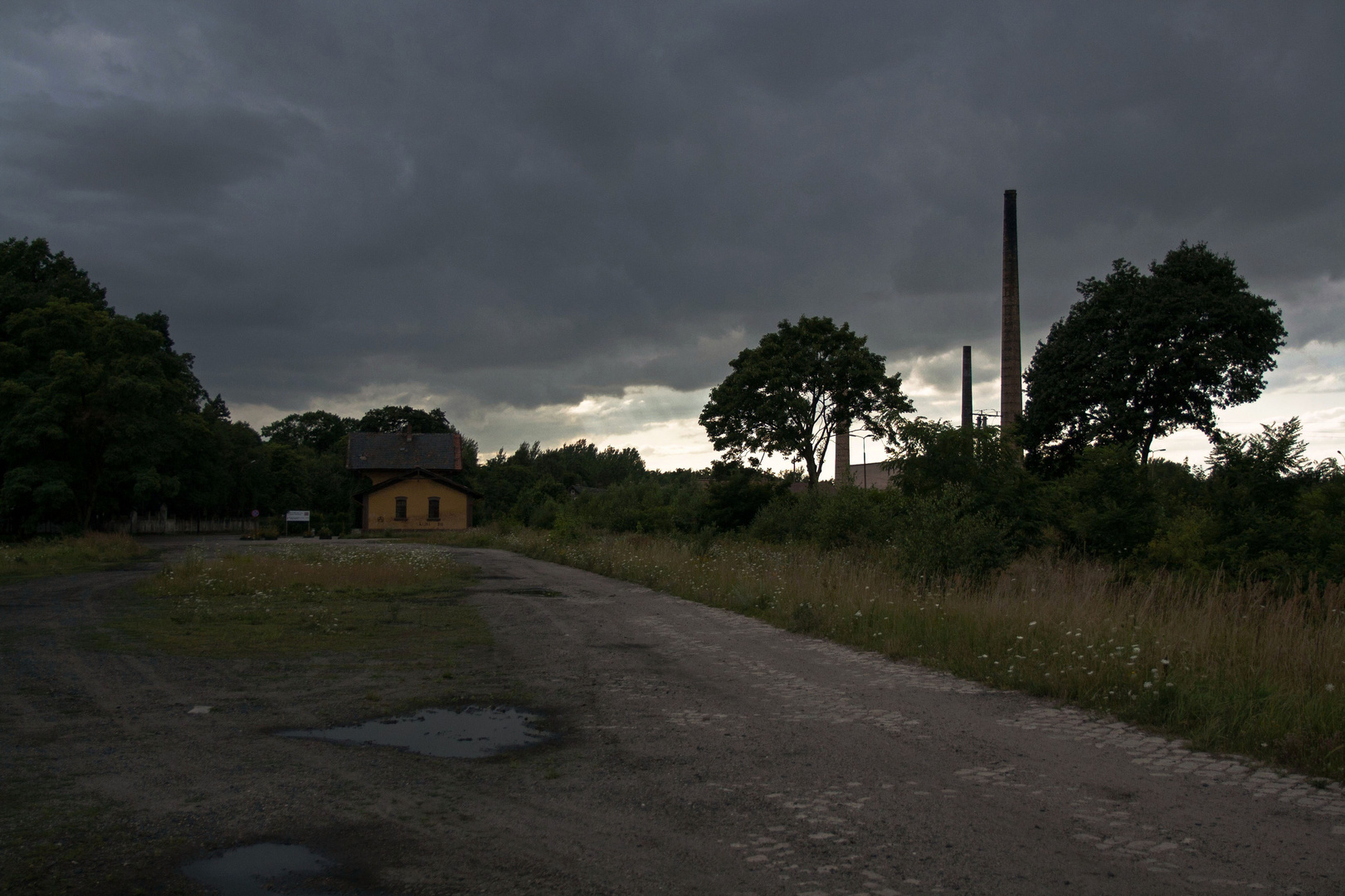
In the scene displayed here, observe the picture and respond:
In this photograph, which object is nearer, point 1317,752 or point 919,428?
point 1317,752

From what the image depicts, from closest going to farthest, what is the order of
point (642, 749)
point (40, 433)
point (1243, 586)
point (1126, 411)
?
1. point (642, 749)
2. point (1243, 586)
3. point (1126, 411)
4. point (40, 433)

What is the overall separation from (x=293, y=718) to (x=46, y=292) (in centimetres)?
5366

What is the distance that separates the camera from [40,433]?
39.1 meters

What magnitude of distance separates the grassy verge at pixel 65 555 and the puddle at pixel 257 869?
2252cm

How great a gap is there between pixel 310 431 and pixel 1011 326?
358ft

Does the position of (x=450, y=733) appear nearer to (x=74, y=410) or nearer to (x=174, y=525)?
(x=74, y=410)

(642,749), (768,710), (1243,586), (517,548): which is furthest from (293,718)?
(517,548)

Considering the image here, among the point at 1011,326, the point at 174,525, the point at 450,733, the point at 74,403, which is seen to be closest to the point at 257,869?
the point at 450,733

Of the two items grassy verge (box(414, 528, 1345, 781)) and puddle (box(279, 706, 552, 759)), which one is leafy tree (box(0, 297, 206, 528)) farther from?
puddle (box(279, 706, 552, 759))

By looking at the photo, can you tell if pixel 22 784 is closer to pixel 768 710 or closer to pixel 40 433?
pixel 768 710

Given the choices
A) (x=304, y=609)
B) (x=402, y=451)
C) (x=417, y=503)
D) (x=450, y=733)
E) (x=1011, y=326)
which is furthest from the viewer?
(x=402, y=451)

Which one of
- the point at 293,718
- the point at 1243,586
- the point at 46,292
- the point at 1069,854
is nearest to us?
the point at 1069,854

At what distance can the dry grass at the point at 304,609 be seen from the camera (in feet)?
36.4

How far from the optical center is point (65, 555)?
2980 centimetres
